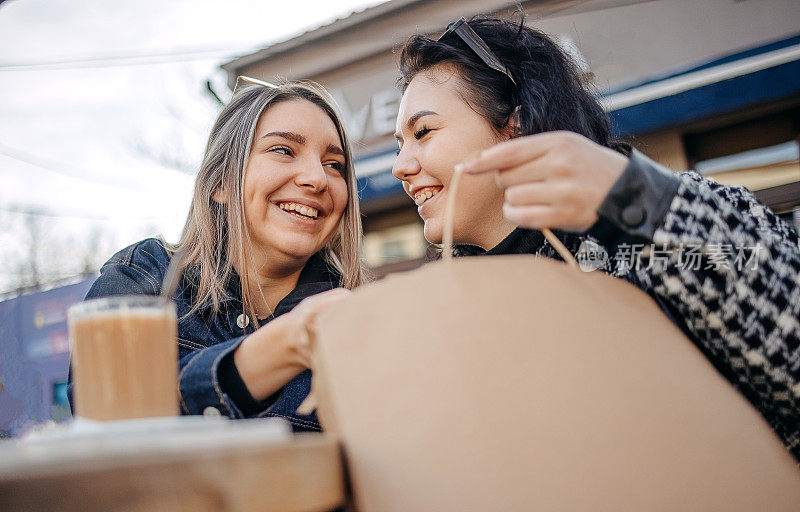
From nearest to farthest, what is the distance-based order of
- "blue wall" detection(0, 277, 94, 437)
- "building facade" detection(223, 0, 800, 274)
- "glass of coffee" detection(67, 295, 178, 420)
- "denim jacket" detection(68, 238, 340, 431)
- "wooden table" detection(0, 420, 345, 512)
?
"wooden table" detection(0, 420, 345, 512), "glass of coffee" detection(67, 295, 178, 420), "denim jacket" detection(68, 238, 340, 431), "building facade" detection(223, 0, 800, 274), "blue wall" detection(0, 277, 94, 437)

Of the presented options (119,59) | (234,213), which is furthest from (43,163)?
(234,213)

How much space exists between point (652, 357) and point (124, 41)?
18.5ft

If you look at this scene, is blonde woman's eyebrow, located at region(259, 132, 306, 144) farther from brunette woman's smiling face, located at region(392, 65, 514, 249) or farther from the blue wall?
the blue wall

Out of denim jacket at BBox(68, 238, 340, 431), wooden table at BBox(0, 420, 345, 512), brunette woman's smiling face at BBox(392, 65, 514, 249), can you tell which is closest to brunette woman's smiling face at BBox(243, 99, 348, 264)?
denim jacket at BBox(68, 238, 340, 431)

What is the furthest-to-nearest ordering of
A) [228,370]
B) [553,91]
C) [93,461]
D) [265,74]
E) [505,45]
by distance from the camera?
[265,74] < [505,45] < [553,91] < [228,370] < [93,461]

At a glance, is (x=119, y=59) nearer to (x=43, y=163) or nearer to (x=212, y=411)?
(x=43, y=163)

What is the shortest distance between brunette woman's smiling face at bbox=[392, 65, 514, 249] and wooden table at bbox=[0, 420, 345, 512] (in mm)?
995

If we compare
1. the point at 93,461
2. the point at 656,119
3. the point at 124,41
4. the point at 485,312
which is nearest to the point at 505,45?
the point at 485,312

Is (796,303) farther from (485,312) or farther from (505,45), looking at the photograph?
(505,45)

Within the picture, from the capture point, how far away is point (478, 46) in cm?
157

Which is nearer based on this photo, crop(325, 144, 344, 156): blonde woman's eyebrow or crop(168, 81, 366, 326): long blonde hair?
crop(168, 81, 366, 326): long blonde hair

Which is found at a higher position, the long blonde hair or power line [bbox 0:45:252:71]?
power line [bbox 0:45:252:71]

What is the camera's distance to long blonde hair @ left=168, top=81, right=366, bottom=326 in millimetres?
1646

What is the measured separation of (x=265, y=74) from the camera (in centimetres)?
489
